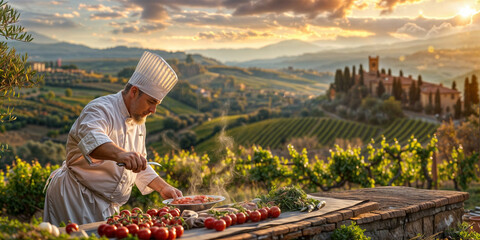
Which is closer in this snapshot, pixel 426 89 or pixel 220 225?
pixel 220 225

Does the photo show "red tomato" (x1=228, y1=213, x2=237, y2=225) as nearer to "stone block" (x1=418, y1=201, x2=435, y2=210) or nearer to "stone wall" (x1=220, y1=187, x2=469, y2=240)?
"stone wall" (x1=220, y1=187, x2=469, y2=240)

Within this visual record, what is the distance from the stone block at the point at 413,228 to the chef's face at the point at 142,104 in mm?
2453

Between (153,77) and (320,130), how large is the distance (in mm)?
59694

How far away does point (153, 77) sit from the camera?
9.93 feet

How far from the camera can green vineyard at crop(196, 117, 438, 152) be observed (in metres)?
57.5

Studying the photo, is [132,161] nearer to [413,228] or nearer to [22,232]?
[22,232]

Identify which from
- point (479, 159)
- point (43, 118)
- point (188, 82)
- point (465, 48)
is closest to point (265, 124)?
point (188, 82)

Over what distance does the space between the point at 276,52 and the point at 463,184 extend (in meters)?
145

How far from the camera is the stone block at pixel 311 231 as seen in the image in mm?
2809

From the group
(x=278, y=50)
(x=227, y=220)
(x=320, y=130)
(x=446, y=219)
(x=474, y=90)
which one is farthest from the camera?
(x=278, y=50)

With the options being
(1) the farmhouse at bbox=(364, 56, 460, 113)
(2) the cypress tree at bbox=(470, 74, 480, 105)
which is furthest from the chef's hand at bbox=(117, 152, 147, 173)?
(1) the farmhouse at bbox=(364, 56, 460, 113)

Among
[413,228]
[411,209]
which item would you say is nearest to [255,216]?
[411,209]

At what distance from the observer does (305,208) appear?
314 centimetres

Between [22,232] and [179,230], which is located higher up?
[22,232]
